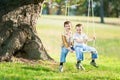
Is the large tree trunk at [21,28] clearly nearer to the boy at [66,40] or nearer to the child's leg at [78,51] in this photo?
the boy at [66,40]

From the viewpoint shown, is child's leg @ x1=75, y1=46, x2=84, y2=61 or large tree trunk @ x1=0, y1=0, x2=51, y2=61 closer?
child's leg @ x1=75, y1=46, x2=84, y2=61

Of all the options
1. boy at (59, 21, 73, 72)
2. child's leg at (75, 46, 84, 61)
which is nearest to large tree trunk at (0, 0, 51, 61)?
boy at (59, 21, 73, 72)

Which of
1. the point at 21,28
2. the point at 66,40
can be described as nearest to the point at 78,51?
the point at 66,40

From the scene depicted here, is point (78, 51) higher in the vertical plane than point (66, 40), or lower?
lower

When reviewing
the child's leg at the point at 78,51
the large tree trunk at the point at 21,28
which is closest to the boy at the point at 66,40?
the child's leg at the point at 78,51

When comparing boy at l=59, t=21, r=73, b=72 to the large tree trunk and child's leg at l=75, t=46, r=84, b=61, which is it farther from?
the large tree trunk

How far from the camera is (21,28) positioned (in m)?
12.9

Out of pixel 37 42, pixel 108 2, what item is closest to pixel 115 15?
Result: pixel 108 2

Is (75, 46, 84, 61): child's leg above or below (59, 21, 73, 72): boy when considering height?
below

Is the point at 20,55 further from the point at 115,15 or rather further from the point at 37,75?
the point at 115,15

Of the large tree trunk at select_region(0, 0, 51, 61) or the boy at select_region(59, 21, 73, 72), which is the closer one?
the boy at select_region(59, 21, 73, 72)

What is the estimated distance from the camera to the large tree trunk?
1273cm

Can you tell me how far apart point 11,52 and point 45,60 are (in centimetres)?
98

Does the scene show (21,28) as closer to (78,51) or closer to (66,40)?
(66,40)
